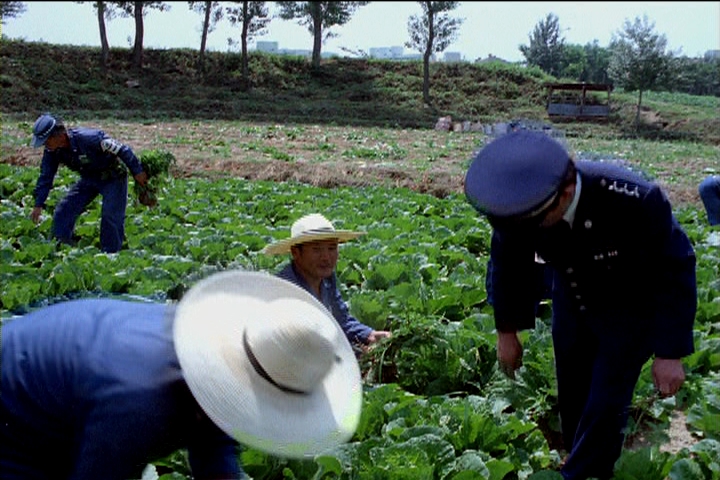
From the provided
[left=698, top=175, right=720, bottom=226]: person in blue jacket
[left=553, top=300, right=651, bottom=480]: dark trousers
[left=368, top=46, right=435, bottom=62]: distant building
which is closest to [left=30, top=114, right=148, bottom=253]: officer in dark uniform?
[left=553, top=300, right=651, bottom=480]: dark trousers

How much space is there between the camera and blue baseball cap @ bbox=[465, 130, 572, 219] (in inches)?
99.0

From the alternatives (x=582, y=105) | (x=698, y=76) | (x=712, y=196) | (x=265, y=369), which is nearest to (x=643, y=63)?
(x=582, y=105)

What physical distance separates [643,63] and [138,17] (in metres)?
22.9

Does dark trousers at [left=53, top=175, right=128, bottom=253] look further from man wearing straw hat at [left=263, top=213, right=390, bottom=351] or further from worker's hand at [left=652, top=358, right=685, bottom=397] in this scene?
worker's hand at [left=652, top=358, right=685, bottom=397]

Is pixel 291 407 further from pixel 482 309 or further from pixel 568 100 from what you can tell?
pixel 568 100

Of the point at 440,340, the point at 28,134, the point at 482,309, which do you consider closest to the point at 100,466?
the point at 440,340

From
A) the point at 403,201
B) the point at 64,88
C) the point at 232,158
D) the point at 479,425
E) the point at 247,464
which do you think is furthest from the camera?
the point at 64,88

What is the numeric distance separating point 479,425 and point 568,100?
A: 37.2m

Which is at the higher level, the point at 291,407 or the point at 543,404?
the point at 291,407

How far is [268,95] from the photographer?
1416 inches

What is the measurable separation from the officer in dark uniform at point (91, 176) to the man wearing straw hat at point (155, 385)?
5670 millimetres

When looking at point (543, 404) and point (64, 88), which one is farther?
point (64, 88)

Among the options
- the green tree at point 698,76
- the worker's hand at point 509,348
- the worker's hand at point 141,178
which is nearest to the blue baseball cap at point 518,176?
the worker's hand at point 509,348

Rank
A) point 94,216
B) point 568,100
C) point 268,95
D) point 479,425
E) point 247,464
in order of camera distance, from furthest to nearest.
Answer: point 568,100
point 268,95
point 94,216
point 479,425
point 247,464
